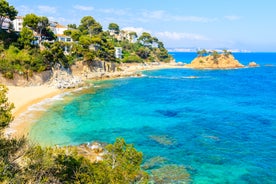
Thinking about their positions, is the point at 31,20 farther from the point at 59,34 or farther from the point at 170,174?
the point at 170,174

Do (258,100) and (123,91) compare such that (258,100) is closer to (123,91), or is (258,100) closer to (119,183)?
(123,91)

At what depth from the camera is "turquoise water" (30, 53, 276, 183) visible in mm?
21484

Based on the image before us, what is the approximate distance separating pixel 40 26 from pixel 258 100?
177 ft

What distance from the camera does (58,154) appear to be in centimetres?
1365

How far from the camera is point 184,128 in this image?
31641mm

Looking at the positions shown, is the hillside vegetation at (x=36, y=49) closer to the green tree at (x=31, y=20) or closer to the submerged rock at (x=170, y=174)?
the green tree at (x=31, y=20)

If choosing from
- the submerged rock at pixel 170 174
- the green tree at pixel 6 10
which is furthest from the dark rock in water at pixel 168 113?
the green tree at pixel 6 10

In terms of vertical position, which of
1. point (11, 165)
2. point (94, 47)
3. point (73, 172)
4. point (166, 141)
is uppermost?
point (94, 47)

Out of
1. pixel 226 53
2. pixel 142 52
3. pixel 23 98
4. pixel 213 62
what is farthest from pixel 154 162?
pixel 226 53

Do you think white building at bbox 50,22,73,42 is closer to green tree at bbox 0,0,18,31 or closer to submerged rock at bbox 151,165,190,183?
green tree at bbox 0,0,18,31

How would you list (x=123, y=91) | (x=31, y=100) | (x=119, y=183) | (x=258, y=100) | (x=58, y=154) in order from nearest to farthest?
(x=119, y=183)
(x=58, y=154)
(x=31, y=100)
(x=258, y=100)
(x=123, y=91)

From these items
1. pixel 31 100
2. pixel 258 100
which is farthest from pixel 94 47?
pixel 258 100

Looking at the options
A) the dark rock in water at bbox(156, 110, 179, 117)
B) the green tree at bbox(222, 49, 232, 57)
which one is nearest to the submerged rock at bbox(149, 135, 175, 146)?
the dark rock in water at bbox(156, 110, 179, 117)

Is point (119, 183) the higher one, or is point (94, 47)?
point (94, 47)
